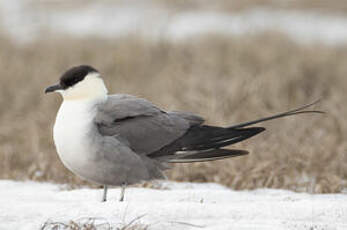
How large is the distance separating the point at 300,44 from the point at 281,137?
3.36m

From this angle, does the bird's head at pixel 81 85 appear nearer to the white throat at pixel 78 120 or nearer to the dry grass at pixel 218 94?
the white throat at pixel 78 120

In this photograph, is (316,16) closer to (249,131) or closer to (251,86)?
(251,86)

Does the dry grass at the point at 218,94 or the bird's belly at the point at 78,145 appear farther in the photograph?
the dry grass at the point at 218,94

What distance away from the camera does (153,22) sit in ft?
29.1

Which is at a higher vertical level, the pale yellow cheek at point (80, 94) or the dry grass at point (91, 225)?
the pale yellow cheek at point (80, 94)

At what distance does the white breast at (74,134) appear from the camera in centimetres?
326

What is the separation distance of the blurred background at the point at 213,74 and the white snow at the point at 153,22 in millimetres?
32

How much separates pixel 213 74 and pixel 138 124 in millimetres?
3675

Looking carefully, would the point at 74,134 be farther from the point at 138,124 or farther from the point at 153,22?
the point at 153,22

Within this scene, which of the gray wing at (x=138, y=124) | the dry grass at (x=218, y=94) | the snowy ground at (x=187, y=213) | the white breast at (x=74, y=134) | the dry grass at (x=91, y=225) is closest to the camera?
the dry grass at (x=91, y=225)

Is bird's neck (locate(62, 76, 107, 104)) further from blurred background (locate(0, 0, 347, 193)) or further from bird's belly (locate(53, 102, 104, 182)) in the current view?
blurred background (locate(0, 0, 347, 193))

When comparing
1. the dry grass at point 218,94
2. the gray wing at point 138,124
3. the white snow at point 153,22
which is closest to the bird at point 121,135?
the gray wing at point 138,124

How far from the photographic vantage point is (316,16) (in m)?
11.0

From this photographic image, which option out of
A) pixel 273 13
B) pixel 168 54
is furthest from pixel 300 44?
pixel 273 13
